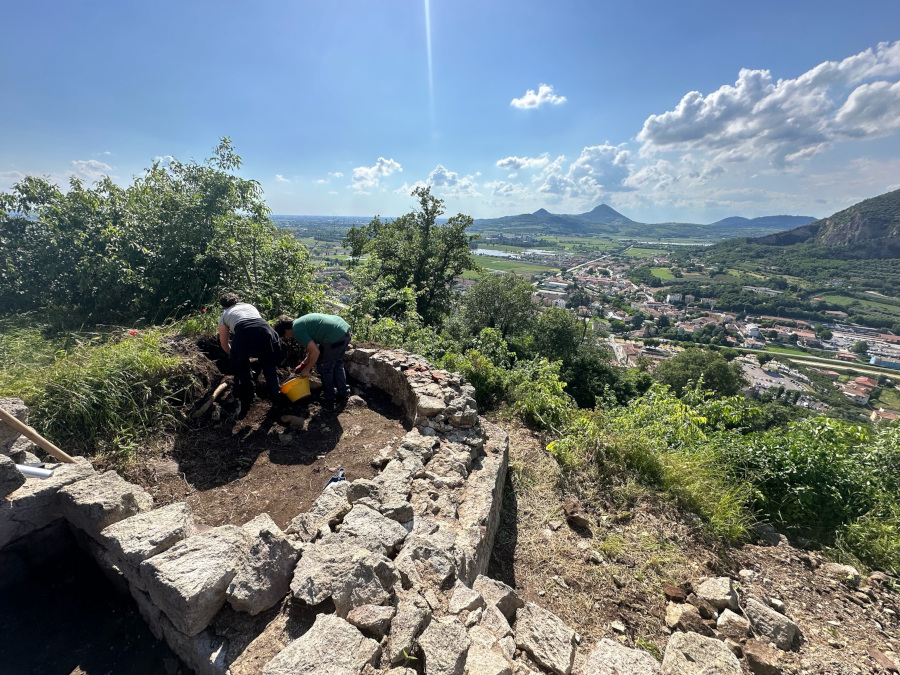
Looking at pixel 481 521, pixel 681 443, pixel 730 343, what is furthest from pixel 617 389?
pixel 730 343

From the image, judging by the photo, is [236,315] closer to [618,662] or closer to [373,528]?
[373,528]

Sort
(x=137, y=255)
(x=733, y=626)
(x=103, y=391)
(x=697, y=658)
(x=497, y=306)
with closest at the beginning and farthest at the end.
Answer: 1. (x=697, y=658)
2. (x=733, y=626)
3. (x=103, y=391)
4. (x=137, y=255)
5. (x=497, y=306)

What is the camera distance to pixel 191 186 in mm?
8414

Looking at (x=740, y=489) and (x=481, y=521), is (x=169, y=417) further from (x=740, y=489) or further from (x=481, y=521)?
(x=740, y=489)

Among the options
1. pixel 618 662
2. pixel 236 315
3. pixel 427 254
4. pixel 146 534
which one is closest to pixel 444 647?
pixel 618 662

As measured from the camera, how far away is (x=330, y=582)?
6.91ft

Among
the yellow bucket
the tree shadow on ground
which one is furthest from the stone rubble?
the yellow bucket

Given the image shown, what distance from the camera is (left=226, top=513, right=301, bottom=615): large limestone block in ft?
6.83

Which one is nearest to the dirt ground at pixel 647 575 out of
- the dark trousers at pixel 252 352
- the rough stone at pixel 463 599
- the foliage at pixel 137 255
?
the rough stone at pixel 463 599

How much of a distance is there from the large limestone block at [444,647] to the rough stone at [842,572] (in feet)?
13.0

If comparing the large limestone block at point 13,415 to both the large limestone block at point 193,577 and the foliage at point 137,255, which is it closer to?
the large limestone block at point 193,577

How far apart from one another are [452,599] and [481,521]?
2.84 ft

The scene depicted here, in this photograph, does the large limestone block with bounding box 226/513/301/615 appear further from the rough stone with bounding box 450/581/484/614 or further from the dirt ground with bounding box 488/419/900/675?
the dirt ground with bounding box 488/419/900/675

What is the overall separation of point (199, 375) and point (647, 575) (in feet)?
19.0
